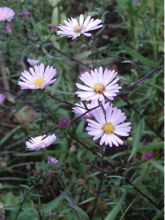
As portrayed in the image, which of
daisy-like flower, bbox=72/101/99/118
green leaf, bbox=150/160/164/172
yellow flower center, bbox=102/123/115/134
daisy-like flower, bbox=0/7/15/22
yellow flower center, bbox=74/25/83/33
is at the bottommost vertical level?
green leaf, bbox=150/160/164/172

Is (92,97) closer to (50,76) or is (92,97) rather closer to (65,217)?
(50,76)

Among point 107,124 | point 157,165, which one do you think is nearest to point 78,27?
point 107,124

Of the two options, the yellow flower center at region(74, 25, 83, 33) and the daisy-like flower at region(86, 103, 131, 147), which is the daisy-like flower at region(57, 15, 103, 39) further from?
the daisy-like flower at region(86, 103, 131, 147)

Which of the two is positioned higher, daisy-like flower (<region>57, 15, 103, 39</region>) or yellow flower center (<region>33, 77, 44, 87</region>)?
daisy-like flower (<region>57, 15, 103, 39</region>)

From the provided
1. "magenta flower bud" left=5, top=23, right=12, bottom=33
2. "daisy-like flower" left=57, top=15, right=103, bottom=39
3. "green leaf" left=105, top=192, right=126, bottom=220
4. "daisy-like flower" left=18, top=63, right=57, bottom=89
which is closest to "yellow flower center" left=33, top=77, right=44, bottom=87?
"daisy-like flower" left=18, top=63, right=57, bottom=89

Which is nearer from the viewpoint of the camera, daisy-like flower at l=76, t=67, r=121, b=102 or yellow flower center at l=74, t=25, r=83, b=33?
daisy-like flower at l=76, t=67, r=121, b=102

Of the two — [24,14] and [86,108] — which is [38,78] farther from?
[24,14]

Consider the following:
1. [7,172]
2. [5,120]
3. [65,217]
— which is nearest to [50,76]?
[65,217]
